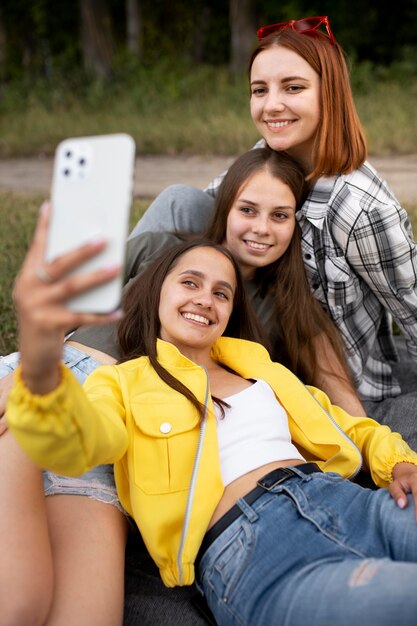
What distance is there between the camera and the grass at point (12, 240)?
4137 millimetres

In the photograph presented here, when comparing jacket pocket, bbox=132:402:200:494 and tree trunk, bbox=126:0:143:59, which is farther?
tree trunk, bbox=126:0:143:59

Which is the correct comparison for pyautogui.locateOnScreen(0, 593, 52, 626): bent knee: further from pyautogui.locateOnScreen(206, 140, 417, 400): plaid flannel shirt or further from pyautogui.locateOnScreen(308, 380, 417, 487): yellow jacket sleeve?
pyautogui.locateOnScreen(206, 140, 417, 400): plaid flannel shirt

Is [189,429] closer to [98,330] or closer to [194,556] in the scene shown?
[194,556]

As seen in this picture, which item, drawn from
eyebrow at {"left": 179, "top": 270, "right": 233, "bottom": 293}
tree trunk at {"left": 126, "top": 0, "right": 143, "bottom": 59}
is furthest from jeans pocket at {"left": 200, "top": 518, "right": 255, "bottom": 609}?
tree trunk at {"left": 126, "top": 0, "right": 143, "bottom": 59}

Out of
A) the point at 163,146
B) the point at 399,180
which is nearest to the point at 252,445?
the point at 399,180

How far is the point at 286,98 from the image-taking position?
11.3 ft

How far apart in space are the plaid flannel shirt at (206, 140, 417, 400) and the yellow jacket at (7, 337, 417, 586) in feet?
2.22

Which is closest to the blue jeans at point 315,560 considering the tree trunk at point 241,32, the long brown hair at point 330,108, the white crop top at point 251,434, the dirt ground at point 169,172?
the white crop top at point 251,434

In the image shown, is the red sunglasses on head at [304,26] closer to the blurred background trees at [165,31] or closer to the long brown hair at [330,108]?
the long brown hair at [330,108]

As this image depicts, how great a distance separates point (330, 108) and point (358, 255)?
25.1 inches

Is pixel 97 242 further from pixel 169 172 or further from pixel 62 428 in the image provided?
pixel 169 172

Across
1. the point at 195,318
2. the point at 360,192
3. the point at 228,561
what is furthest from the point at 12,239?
the point at 228,561

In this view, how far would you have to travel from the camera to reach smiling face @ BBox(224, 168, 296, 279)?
3.38 metres

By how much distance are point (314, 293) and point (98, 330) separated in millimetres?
1001
